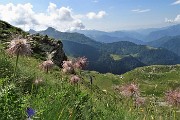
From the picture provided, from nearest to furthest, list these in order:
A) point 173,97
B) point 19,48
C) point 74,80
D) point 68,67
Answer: point 19,48, point 173,97, point 68,67, point 74,80

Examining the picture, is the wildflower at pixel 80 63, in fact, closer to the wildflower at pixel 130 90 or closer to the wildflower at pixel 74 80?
the wildflower at pixel 74 80

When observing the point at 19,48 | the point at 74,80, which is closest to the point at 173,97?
the point at 74,80

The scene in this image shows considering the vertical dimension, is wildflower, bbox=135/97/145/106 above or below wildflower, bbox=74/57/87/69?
below

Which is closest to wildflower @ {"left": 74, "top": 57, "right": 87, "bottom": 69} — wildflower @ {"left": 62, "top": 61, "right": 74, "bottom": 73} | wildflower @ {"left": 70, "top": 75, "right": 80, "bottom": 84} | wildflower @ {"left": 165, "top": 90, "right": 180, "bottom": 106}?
wildflower @ {"left": 62, "top": 61, "right": 74, "bottom": 73}

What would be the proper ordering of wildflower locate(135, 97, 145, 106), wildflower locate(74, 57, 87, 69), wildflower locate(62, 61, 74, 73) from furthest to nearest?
wildflower locate(62, 61, 74, 73) → wildflower locate(74, 57, 87, 69) → wildflower locate(135, 97, 145, 106)

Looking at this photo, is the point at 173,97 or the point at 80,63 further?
the point at 80,63

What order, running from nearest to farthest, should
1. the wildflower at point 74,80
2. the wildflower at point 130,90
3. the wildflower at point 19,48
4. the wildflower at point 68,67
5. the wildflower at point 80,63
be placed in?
the wildflower at point 19,48, the wildflower at point 130,90, the wildflower at point 80,63, the wildflower at point 68,67, the wildflower at point 74,80

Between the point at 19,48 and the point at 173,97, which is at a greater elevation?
the point at 19,48

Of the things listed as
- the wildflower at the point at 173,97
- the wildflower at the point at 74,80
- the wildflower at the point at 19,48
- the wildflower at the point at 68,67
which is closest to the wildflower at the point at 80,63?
the wildflower at the point at 68,67

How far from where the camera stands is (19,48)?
5500 millimetres

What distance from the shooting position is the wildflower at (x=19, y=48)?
5.47m

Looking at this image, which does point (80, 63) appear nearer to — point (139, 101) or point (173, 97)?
point (139, 101)

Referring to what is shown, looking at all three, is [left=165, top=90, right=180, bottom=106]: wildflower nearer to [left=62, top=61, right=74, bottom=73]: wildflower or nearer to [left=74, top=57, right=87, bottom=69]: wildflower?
[left=74, top=57, right=87, bottom=69]: wildflower

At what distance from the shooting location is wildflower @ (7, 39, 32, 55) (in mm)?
5473
